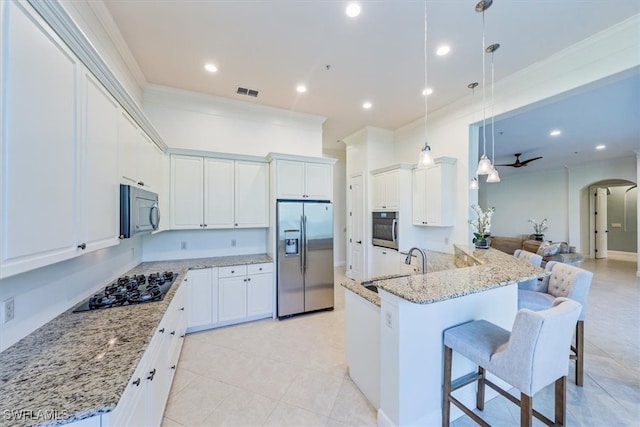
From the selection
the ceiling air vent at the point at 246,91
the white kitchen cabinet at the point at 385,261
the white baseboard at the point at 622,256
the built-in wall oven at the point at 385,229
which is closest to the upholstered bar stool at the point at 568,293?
the white kitchen cabinet at the point at 385,261

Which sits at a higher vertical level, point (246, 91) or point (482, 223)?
point (246, 91)

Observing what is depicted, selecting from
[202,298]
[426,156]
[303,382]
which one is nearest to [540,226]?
[426,156]

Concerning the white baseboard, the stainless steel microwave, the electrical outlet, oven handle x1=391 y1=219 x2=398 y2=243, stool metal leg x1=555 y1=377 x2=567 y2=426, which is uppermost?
the stainless steel microwave

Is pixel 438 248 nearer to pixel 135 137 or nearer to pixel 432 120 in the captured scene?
pixel 432 120

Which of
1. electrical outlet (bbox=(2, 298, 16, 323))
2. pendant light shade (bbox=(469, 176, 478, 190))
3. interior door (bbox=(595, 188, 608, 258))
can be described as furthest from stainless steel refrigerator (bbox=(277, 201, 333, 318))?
interior door (bbox=(595, 188, 608, 258))

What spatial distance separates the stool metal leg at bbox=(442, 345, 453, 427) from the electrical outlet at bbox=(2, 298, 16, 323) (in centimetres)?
259

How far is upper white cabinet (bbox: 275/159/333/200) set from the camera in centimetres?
372

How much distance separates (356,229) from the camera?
5.60 m

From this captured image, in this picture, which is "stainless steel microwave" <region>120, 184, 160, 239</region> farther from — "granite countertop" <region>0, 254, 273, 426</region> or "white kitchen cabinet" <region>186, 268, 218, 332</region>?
"white kitchen cabinet" <region>186, 268, 218, 332</region>

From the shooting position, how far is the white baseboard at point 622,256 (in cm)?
856

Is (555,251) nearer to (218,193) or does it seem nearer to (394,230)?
(394,230)

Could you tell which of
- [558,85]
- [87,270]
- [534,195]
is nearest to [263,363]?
[87,270]

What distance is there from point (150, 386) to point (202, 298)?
1844 millimetres

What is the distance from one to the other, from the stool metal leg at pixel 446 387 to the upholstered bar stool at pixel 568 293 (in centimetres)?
124
